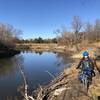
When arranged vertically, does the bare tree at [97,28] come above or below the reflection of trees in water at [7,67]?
above

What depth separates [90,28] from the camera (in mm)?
75625

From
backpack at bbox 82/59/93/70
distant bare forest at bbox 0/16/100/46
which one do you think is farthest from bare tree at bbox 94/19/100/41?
backpack at bbox 82/59/93/70

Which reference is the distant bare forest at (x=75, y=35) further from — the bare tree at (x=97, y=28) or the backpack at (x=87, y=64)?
the backpack at (x=87, y=64)

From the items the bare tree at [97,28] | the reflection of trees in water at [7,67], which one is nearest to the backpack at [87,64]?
the reflection of trees in water at [7,67]

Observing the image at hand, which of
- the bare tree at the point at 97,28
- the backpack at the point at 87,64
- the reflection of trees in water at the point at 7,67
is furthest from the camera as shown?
the bare tree at the point at 97,28

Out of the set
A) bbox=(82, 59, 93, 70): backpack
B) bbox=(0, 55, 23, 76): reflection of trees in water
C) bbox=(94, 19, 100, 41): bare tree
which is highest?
bbox=(94, 19, 100, 41): bare tree

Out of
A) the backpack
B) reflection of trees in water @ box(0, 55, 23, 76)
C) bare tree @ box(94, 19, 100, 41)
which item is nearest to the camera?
the backpack

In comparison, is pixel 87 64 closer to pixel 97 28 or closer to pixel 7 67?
pixel 7 67

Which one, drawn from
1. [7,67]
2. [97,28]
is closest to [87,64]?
[7,67]

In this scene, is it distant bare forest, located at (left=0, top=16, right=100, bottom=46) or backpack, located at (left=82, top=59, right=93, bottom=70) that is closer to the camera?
backpack, located at (left=82, top=59, right=93, bottom=70)

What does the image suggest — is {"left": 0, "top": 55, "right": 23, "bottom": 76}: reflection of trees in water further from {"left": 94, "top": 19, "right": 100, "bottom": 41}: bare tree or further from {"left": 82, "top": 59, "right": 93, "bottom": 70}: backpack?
{"left": 94, "top": 19, "right": 100, "bottom": 41}: bare tree

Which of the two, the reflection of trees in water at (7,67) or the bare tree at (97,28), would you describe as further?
the bare tree at (97,28)

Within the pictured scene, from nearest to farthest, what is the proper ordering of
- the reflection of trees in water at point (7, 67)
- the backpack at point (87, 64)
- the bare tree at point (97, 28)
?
the backpack at point (87, 64)
the reflection of trees in water at point (7, 67)
the bare tree at point (97, 28)

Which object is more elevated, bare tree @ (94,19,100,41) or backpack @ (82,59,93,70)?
bare tree @ (94,19,100,41)
